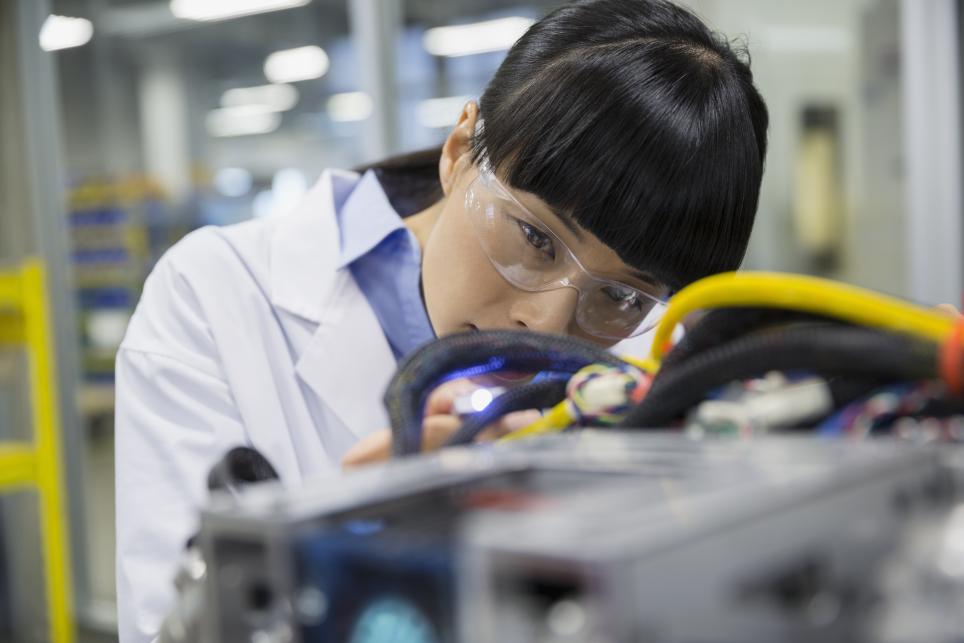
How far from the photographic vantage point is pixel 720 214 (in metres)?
0.76

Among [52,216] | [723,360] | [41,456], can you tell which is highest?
[723,360]

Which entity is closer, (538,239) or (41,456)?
(538,239)

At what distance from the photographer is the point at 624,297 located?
779 millimetres

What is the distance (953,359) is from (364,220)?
712mm

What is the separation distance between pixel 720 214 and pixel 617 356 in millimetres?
338

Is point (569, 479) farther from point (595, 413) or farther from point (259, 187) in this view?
point (259, 187)

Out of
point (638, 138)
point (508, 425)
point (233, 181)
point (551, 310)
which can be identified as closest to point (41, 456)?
point (233, 181)

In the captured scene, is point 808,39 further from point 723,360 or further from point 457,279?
point 723,360

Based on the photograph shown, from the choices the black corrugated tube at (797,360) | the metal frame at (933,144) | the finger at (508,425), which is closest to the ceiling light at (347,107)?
the metal frame at (933,144)

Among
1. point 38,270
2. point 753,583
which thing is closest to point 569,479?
point 753,583

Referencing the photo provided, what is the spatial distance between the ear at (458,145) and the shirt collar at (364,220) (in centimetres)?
7

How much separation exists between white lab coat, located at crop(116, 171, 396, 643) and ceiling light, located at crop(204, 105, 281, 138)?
192 cm

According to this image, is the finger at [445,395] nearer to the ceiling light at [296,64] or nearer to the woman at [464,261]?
the woman at [464,261]

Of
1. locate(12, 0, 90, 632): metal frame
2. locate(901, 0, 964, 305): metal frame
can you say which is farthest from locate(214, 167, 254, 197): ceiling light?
locate(901, 0, 964, 305): metal frame
